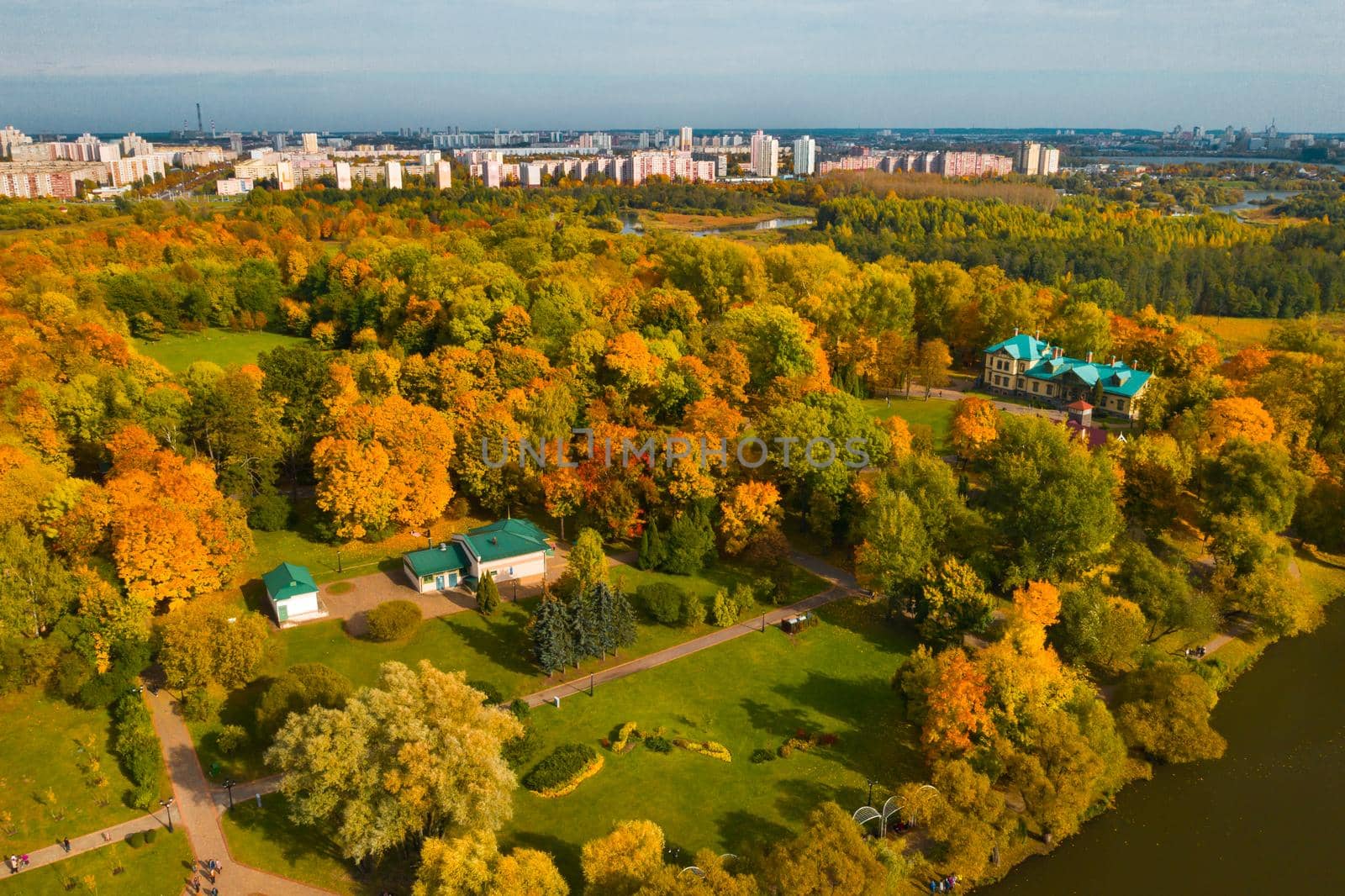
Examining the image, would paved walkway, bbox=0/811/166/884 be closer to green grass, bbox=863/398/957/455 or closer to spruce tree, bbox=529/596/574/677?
spruce tree, bbox=529/596/574/677

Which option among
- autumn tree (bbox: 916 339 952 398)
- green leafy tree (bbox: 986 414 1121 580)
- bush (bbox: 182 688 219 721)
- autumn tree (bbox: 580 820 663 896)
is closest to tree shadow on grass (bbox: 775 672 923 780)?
green leafy tree (bbox: 986 414 1121 580)

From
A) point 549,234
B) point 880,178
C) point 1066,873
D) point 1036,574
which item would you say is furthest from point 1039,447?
point 880,178

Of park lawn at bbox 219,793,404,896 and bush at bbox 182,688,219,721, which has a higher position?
bush at bbox 182,688,219,721

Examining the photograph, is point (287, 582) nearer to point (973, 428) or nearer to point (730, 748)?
point (730, 748)

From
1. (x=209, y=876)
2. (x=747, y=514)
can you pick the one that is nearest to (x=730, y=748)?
(x=747, y=514)

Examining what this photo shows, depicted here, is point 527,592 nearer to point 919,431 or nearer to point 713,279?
point 919,431
